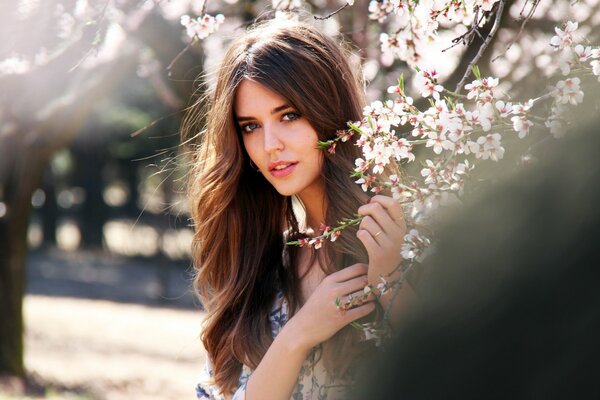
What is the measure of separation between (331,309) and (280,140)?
18.9 inches

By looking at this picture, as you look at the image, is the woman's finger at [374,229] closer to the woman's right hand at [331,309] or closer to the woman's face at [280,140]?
the woman's right hand at [331,309]

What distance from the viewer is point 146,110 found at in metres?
19.1

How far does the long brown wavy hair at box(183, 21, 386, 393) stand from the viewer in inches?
88.6

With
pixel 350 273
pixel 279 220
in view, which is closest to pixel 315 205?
pixel 279 220

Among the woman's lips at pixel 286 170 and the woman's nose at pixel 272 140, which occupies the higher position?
the woman's nose at pixel 272 140

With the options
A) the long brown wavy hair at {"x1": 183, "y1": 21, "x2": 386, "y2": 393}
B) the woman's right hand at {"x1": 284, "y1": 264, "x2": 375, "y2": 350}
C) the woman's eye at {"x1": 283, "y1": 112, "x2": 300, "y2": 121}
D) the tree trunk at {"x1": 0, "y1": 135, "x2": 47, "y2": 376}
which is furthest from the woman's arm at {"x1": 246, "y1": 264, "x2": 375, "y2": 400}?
the tree trunk at {"x1": 0, "y1": 135, "x2": 47, "y2": 376}

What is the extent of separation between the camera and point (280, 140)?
2.21m

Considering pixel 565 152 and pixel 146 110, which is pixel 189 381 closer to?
pixel 565 152

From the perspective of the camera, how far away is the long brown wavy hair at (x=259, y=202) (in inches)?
88.6

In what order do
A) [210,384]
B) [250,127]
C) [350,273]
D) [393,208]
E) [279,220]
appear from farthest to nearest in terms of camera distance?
1. [279,220]
2. [210,384]
3. [250,127]
4. [350,273]
5. [393,208]

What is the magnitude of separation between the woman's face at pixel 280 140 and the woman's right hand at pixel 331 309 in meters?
0.33

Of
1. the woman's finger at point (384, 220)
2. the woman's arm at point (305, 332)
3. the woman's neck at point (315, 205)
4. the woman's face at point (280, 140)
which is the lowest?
the woman's arm at point (305, 332)

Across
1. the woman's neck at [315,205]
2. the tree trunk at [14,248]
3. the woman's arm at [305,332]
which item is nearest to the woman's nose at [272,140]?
the woman's neck at [315,205]

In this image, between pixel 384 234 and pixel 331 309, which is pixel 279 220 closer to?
pixel 331 309
